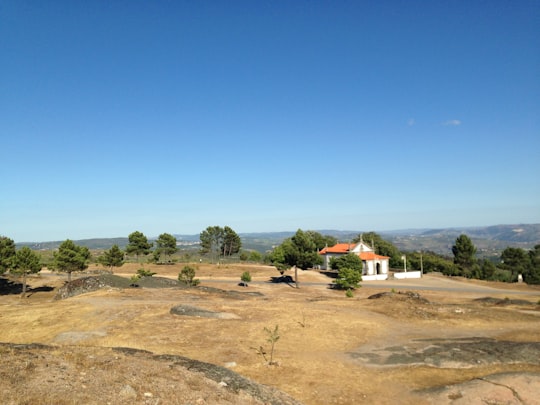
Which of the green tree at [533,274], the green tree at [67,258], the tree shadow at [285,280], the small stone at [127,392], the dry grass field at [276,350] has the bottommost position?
the green tree at [533,274]

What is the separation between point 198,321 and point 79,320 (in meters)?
9.37

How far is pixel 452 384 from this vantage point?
1634 centimetres

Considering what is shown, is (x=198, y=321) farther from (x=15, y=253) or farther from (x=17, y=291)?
(x=17, y=291)

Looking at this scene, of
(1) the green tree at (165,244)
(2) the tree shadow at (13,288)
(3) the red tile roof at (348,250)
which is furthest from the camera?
(1) the green tree at (165,244)

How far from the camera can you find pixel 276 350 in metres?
21.5

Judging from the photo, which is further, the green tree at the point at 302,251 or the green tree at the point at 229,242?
the green tree at the point at 229,242

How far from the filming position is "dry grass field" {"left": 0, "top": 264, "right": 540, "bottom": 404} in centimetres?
1229

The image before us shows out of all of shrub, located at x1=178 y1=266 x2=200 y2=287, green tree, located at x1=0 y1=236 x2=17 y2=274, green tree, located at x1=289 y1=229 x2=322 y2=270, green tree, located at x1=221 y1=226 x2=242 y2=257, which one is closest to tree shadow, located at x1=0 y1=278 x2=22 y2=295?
green tree, located at x1=0 y1=236 x2=17 y2=274

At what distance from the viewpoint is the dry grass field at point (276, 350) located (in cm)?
1229

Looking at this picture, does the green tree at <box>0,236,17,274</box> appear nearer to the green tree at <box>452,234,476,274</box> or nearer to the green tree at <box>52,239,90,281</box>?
the green tree at <box>52,239,90,281</box>

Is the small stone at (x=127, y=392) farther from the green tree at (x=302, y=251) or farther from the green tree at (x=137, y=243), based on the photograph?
the green tree at (x=137, y=243)

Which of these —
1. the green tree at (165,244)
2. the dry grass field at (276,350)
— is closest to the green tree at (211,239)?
the green tree at (165,244)

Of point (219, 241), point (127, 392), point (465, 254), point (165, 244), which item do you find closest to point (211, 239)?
point (219, 241)

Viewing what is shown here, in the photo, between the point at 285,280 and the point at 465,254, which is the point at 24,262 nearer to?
the point at 285,280
